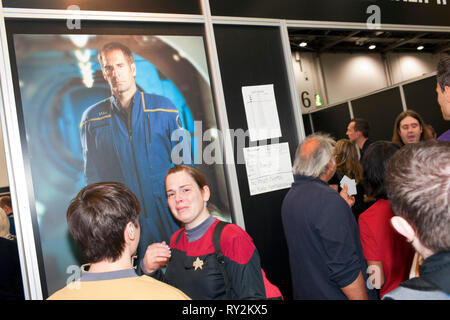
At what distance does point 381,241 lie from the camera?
180 cm

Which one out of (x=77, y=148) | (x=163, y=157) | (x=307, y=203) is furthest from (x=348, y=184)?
(x=77, y=148)

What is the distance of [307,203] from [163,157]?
88cm

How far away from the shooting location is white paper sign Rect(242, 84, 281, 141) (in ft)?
8.41

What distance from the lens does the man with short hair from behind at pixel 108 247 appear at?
3.52ft

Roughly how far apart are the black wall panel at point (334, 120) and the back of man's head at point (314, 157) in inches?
184

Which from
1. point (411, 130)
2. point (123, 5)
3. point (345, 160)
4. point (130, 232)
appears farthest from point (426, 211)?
point (411, 130)

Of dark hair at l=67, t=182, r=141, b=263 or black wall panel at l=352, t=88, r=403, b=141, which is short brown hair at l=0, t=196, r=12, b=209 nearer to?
dark hair at l=67, t=182, r=141, b=263

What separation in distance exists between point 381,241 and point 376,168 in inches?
13.9

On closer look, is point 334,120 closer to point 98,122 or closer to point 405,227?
point 98,122

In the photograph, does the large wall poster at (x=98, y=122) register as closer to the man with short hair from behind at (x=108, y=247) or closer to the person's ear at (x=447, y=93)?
the man with short hair from behind at (x=108, y=247)

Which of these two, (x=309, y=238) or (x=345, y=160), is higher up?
(x=345, y=160)

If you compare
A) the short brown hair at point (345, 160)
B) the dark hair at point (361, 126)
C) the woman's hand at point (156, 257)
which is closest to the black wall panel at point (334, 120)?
the dark hair at point (361, 126)

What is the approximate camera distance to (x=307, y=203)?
190 centimetres
